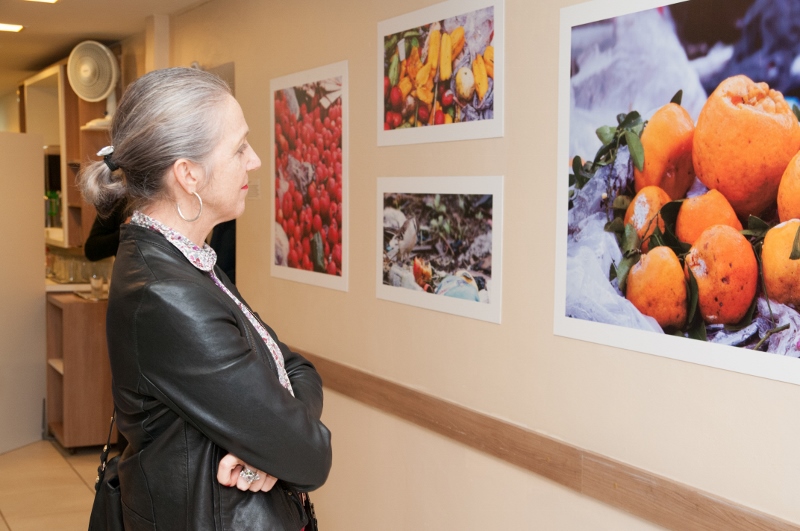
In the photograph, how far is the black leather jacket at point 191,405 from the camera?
127cm

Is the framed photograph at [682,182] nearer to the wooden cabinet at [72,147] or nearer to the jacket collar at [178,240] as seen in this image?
the jacket collar at [178,240]

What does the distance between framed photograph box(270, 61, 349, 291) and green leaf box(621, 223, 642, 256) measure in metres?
1.50

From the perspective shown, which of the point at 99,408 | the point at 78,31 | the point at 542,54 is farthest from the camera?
the point at 78,31

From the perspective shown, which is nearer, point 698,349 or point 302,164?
point 698,349

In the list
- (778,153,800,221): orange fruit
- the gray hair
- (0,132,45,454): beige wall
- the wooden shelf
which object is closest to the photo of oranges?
(778,153,800,221): orange fruit

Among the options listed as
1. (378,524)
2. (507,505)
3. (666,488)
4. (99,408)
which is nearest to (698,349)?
(666,488)

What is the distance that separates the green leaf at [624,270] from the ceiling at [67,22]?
352 centimetres

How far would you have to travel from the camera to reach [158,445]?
135 centimetres

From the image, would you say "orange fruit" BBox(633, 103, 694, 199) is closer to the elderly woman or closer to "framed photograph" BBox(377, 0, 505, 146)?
"framed photograph" BBox(377, 0, 505, 146)

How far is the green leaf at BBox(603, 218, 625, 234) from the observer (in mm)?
2070

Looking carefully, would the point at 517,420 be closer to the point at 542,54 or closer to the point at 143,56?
the point at 542,54

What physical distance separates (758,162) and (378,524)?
2.10 metres

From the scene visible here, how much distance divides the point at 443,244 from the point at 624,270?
82 centimetres

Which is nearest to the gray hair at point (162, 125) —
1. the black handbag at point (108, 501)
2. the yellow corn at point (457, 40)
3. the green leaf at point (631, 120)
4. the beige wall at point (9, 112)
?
the black handbag at point (108, 501)
